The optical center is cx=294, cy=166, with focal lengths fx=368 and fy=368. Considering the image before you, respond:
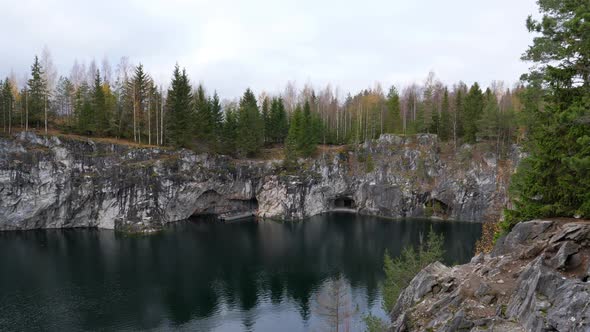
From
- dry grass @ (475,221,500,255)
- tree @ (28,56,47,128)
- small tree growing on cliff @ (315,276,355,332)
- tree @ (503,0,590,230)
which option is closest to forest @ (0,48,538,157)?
tree @ (28,56,47,128)

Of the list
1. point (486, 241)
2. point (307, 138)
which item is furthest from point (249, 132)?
point (486, 241)

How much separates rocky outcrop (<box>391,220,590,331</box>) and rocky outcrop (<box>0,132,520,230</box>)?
1635 inches

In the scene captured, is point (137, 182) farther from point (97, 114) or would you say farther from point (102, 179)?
point (97, 114)

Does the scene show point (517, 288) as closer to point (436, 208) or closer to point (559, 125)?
point (559, 125)

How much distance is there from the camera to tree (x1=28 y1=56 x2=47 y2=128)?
167 ft

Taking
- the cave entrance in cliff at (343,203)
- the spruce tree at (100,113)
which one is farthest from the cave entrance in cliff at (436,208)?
the spruce tree at (100,113)

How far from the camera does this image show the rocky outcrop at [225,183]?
157 ft

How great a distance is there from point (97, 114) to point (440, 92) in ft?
214

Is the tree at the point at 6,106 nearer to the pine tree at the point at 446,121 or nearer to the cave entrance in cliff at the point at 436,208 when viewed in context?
the cave entrance in cliff at the point at 436,208

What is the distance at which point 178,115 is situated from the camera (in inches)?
2116

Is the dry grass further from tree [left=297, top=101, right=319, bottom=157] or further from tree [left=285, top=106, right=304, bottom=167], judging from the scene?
tree [left=297, top=101, right=319, bottom=157]

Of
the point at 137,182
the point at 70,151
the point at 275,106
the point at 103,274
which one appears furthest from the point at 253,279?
the point at 275,106

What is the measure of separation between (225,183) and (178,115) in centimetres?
1252

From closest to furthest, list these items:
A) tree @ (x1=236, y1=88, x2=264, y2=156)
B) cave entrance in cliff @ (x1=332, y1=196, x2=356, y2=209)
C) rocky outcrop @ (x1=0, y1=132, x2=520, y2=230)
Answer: rocky outcrop @ (x1=0, y1=132, x2=520, y2=230), tree @ (x1=236, y1=88, x2=264, y2=156), cave entrance in cliff @ (x1=332, y1=196, x2=356, y2=209)
